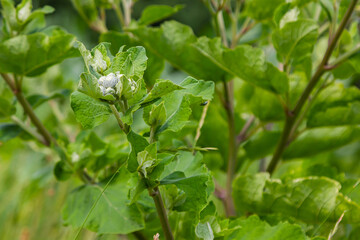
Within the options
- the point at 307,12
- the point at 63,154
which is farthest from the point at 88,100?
the point at 307,12

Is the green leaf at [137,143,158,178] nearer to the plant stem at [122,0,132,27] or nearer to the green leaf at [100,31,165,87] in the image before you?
the green leaf at [100,31,165,87]

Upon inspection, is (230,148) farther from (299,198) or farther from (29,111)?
(29,111)

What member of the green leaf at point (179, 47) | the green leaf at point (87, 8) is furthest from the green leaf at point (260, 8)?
the green leaf at point (87, 8)

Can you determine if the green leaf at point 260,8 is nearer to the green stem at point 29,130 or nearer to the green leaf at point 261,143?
the green leaf at point 261,143

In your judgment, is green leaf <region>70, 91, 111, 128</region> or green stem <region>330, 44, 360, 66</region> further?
green stem <region>330, 44, 360, 66</region>

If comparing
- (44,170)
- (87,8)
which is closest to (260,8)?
(87,8)

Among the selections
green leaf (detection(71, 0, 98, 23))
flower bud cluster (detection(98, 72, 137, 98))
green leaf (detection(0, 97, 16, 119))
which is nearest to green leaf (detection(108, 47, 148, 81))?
flower bud cluster (detection(98, 72, 137, 98))

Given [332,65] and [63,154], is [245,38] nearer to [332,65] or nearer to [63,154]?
[332,65]
